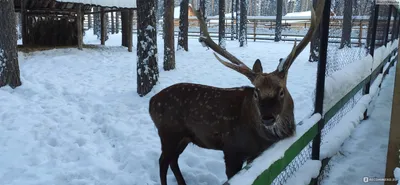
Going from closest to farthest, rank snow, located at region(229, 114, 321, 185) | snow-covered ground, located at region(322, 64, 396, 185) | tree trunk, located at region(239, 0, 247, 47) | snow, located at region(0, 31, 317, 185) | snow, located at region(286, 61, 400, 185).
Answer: snow, located at region(229, 114, 321, 185)
snow, located at region(286, 61, 400, 185)
snow-covered ground, located at region(322, 64, 396, 185)
snow, located at region(0, 31, 317, 185)
tree trunk, located at region(239, 0, 247, 47)

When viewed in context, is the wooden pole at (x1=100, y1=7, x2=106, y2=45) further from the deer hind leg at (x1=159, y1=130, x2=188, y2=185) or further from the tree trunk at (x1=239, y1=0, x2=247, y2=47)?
the deer hind leg at (x1=159, y1=130, x2=188, y2=185)

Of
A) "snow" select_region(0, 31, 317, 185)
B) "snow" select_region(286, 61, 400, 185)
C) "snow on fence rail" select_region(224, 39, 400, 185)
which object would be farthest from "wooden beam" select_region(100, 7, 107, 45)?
"snow on fence rail" select_region(224, 39, 400, 185)

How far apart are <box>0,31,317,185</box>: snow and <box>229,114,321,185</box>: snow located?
2 cm

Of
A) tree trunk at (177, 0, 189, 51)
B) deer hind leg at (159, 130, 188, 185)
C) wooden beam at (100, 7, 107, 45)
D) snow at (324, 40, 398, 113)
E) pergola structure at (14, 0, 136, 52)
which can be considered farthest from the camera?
wooden beam at (100, 7, 107, 45)

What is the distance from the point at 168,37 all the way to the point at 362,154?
7.44 m

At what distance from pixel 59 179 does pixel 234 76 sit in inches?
267

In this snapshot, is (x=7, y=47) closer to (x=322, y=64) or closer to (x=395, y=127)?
(x=322, y=64)

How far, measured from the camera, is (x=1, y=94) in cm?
730

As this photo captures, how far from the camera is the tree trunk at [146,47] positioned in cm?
780

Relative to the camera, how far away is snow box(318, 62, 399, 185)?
3859 mm

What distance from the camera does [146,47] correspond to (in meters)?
7.91

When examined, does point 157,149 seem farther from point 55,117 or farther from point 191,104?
point 55,117

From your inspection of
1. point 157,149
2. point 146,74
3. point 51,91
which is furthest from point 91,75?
point 157,149

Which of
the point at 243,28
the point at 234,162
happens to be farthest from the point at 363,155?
the point at 243,28
